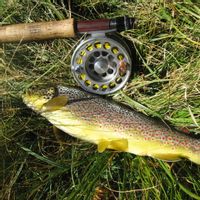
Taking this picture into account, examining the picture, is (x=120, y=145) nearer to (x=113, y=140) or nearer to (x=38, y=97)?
(x=113, y=140)

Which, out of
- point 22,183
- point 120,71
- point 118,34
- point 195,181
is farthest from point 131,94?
point 22,183

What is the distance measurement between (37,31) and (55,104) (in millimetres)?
490

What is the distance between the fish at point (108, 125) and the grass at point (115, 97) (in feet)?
0.52

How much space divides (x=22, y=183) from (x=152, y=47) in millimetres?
1238

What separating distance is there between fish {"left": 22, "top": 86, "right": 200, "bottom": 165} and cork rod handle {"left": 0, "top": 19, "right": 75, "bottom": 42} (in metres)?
0.34

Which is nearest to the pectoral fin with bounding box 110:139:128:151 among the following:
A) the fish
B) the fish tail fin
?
the fish

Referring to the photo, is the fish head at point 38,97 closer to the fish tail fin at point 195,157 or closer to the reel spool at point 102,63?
the reel spool at point 102,63

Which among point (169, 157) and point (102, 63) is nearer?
point (169, 157)

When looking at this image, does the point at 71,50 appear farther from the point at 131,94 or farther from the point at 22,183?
the point at 22,183

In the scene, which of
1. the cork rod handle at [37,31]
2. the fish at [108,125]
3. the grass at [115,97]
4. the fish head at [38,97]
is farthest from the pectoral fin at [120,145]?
the cork rod handle at [37,31]

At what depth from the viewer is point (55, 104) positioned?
2.84m

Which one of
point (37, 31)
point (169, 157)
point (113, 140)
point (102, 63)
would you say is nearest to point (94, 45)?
point (102, 63)

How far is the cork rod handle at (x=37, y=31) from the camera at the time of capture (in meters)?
2.87

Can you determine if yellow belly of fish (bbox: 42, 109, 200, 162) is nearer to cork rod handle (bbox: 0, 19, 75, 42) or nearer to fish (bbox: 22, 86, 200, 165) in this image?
fish (bbox: 22, 86, 200, 165)
